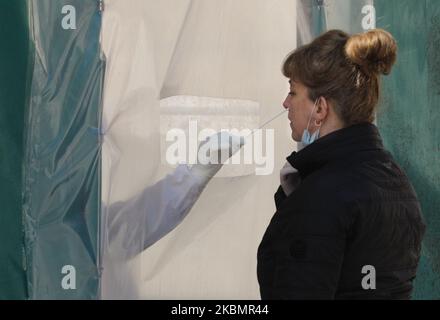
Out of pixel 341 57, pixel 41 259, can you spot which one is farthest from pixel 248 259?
pixel 341 57

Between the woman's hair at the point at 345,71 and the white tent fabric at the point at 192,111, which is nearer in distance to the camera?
the woman's hair at the point at 345,71

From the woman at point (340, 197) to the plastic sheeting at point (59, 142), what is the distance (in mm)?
892

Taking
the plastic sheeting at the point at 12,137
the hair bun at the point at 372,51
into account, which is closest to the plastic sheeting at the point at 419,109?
the hair bun at the point at 372,51

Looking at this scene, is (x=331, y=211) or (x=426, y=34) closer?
(x=331, y=211)

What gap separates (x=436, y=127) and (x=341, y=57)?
3.44ft

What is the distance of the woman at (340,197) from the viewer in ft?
4.04

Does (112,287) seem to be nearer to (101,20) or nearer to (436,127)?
(101,20)

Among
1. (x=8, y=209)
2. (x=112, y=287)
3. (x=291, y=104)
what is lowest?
(x=112, y=287)

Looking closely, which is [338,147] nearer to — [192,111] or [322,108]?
[322,108]

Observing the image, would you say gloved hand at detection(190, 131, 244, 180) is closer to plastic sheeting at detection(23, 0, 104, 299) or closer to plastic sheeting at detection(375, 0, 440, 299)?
plastic sheeting at detection(23, 0, 104, 299)

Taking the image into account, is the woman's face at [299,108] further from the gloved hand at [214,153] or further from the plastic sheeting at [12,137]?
the plastic sheeting at [12,137]

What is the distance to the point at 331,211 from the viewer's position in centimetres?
123
